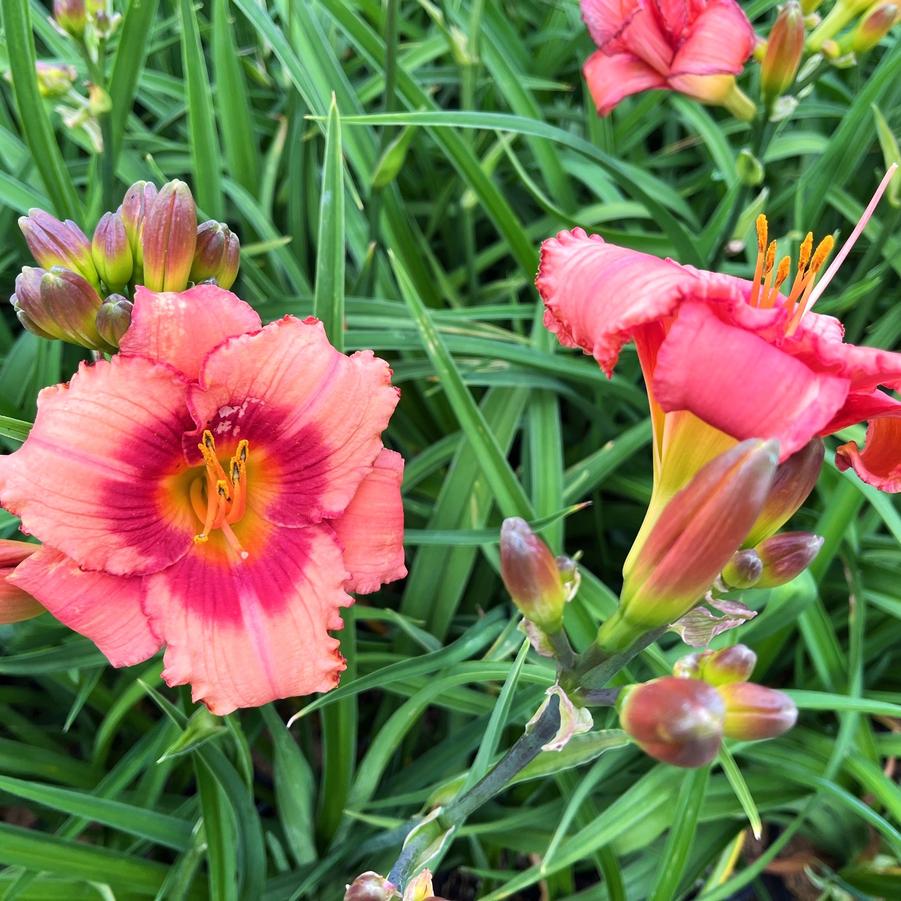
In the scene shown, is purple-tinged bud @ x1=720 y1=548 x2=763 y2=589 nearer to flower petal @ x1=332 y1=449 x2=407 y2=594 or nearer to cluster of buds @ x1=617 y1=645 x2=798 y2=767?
cluster of buds @ x1=617 y1=645 x2=798 y2=767

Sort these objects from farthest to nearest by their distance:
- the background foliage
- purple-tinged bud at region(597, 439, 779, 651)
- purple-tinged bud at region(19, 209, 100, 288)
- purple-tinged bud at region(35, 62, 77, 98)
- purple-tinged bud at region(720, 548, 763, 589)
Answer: purple-tinged bud at region(35, 62, 77, 98), the background foliage, purple-tinged bud at region(19, 209, 100, 288), purple-tinged bud at region(720, 548, 763, 589), purple-tinged bud at region(597, 439, 779, 651)

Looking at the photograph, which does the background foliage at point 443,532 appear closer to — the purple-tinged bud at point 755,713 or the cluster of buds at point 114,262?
the cluster of buds at point 114,262

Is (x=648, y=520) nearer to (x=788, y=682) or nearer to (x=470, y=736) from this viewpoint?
(x=470, y=736)

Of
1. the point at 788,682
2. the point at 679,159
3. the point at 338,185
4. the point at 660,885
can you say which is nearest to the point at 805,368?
the point at 338,185

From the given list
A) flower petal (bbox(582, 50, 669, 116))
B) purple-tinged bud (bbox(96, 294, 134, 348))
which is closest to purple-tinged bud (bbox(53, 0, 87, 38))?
purple-tinged bud (bbox(96, 294, 134, 348))

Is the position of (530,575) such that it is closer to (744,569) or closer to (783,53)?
(744,569)

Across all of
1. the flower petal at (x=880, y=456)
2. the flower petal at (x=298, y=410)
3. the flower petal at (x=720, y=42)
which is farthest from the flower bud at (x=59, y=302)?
the flower petal at (x=720, y=42)
